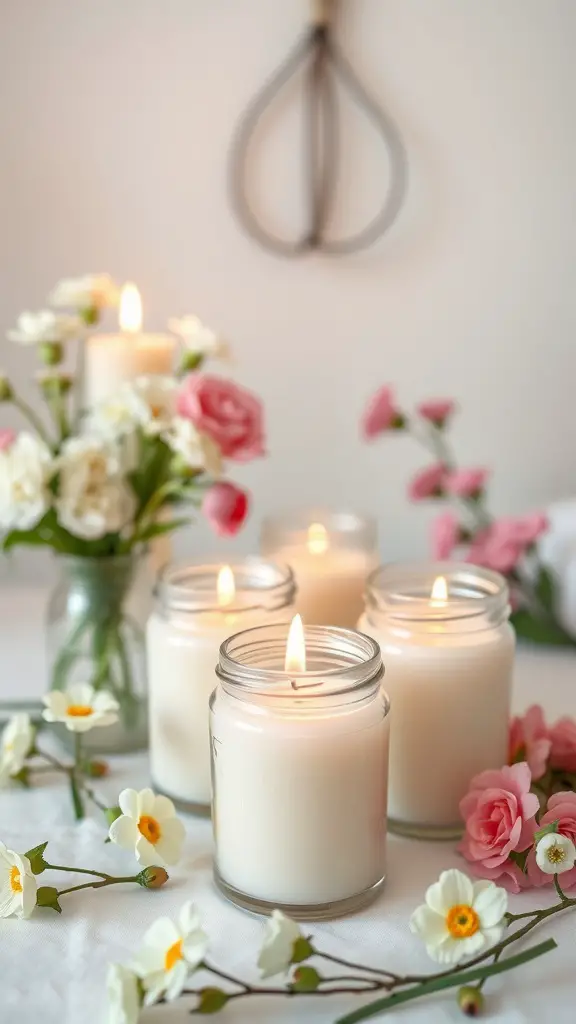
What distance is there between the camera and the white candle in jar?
99 centimetres

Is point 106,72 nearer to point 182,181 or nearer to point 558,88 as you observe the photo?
point 182,181

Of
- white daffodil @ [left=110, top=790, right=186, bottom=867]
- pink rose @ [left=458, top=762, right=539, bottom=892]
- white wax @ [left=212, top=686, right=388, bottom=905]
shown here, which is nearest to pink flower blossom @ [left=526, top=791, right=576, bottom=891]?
pink rose @ [left=458, top=762, right=539, bottom=892]

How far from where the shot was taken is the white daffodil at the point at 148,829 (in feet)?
2.48

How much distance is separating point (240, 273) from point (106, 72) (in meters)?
0.27

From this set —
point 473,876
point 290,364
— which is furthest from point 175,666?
point 290,364

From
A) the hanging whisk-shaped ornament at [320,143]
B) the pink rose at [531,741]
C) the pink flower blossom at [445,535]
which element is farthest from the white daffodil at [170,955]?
the hanging whisk-shaped ornament at [320,143]

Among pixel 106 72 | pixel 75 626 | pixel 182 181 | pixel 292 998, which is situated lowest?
pixel 292 998

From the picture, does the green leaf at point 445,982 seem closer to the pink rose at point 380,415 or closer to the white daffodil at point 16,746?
the white daffodil at point 16,746

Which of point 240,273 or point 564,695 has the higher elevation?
point 240,273

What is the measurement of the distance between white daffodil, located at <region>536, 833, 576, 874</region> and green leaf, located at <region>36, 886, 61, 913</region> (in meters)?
0.31

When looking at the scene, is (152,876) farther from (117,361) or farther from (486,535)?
(486,535)

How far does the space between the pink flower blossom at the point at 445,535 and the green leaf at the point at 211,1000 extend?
2.21 ft

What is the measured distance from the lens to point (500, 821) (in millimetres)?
770

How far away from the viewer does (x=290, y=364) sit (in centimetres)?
138
